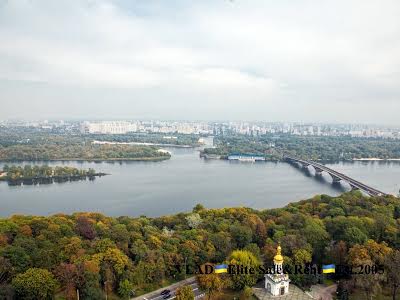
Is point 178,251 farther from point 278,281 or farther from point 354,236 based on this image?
point 354,236

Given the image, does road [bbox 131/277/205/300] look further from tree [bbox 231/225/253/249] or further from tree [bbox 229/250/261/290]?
tree [bbox 231/225/253/249]

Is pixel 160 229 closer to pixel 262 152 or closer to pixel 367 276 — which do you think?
pixel 367 276

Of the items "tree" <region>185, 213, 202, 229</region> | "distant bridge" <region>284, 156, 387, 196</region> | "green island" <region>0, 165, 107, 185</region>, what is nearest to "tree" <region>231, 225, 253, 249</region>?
"tree" <region>185, 213, 202, 229</region>

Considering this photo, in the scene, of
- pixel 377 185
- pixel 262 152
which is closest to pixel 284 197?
pixel 377 185

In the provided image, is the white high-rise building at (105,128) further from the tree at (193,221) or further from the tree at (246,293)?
the tree at (246,293)

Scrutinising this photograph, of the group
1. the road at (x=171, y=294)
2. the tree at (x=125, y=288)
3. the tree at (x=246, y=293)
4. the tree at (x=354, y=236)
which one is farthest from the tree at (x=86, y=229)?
the tree at (x=354, y=236)

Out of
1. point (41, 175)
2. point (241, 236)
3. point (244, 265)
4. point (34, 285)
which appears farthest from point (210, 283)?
point (41, 175)
